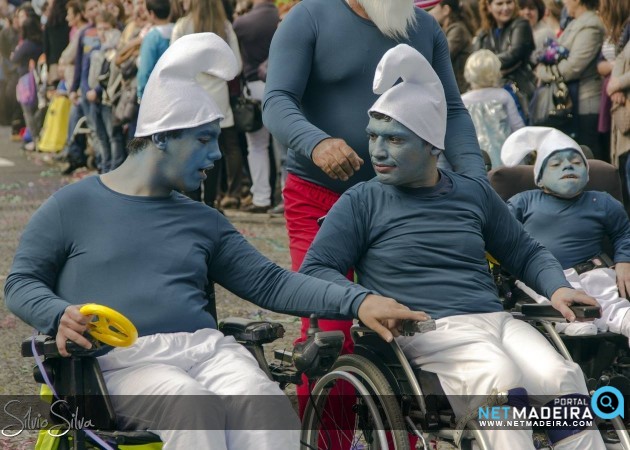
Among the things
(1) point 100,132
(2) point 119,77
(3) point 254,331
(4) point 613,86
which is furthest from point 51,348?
(1) point 100,132

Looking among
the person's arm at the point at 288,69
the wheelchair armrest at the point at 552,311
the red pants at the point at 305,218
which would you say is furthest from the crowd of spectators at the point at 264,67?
the wheelchair armrest at the point at 552,311

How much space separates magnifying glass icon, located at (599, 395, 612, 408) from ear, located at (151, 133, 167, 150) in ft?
5.24

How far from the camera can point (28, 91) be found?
2039 cm

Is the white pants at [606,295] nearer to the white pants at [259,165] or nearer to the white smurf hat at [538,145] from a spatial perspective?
the white smurf hat at [538,145]

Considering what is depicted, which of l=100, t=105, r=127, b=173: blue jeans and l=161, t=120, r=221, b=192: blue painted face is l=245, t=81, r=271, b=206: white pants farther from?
l=161, t=120, r=221, b=192: blue painted face

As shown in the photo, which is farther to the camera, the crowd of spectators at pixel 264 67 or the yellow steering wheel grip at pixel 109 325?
the crowd of spectators at pixel 264 67

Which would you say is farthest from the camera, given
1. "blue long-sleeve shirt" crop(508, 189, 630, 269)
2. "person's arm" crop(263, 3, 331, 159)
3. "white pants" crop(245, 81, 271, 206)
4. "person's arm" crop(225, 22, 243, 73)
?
"white pants" crop(245, 81, 271, 206)

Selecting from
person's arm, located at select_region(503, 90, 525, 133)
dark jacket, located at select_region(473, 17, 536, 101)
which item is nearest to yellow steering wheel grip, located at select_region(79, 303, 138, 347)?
person's arm, located at select_region(503, 90, 525, 133)

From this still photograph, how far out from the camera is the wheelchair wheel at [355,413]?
409 cm

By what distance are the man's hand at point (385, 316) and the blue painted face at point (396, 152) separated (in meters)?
0.57

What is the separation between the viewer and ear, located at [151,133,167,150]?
4109mm

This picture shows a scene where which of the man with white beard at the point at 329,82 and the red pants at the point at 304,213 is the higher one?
the man with white beard at the point at 329,82

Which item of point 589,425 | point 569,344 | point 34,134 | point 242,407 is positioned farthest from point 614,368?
point 34,134

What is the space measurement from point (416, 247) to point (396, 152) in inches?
12.1
